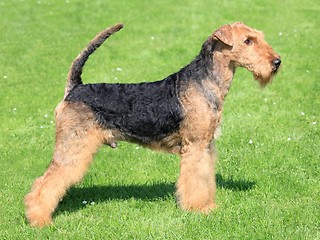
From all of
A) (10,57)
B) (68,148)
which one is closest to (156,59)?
(10,57)

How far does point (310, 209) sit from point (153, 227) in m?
1.77

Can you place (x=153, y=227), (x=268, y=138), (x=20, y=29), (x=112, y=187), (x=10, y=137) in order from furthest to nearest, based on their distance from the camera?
(x=20, y=29), (x=10, y=137), (x=268, y=138), (x=112, y=187), (x=153, y=227)

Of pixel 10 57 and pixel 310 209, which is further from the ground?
pixel 310 209

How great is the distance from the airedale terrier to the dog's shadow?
0.54 meters

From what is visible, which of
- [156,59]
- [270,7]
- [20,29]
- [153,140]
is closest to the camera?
[153,140]

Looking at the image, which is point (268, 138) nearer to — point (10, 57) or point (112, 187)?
point (112, 187)

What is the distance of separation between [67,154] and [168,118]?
4.03ft

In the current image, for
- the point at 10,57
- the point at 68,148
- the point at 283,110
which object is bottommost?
the point at 10,57

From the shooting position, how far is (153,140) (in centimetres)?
577

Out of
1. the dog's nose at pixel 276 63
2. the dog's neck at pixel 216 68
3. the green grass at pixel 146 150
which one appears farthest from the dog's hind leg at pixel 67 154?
the dog's nose at pixel 276 63

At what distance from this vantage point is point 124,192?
6.44m

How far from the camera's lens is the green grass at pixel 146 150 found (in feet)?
17.7

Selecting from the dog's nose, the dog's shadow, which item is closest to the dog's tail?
the dog's shadow

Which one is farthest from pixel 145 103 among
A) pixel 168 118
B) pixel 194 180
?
pixel 194 180
